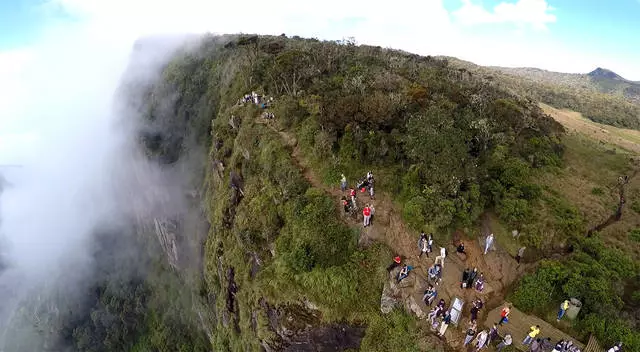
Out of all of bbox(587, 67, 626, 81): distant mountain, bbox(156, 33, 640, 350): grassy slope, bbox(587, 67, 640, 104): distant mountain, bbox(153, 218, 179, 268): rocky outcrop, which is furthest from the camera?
bbox(587, 67, 626, 81): distant mountain

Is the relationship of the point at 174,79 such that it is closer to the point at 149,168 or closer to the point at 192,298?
the point at 149,168

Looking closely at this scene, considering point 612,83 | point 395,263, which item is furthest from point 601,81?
point 395,263

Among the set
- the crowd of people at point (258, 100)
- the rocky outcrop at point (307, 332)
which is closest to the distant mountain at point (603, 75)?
the crowd of people at point (258, 100)

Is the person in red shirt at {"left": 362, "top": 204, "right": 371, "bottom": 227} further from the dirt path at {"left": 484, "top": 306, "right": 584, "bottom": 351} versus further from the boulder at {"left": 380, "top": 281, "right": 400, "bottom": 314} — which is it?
the dirt path at {"left": 484, "top": 306, "right": 584, "bottom": 351}

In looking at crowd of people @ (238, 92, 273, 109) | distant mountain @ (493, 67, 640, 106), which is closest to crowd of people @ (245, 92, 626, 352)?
crowd of people @ (238, 92, 273, 109)

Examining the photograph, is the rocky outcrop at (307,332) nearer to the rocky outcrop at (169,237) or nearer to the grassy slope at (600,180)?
the grassy slope at (600,180)

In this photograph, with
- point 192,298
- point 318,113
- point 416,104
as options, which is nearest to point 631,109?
point 416,104
